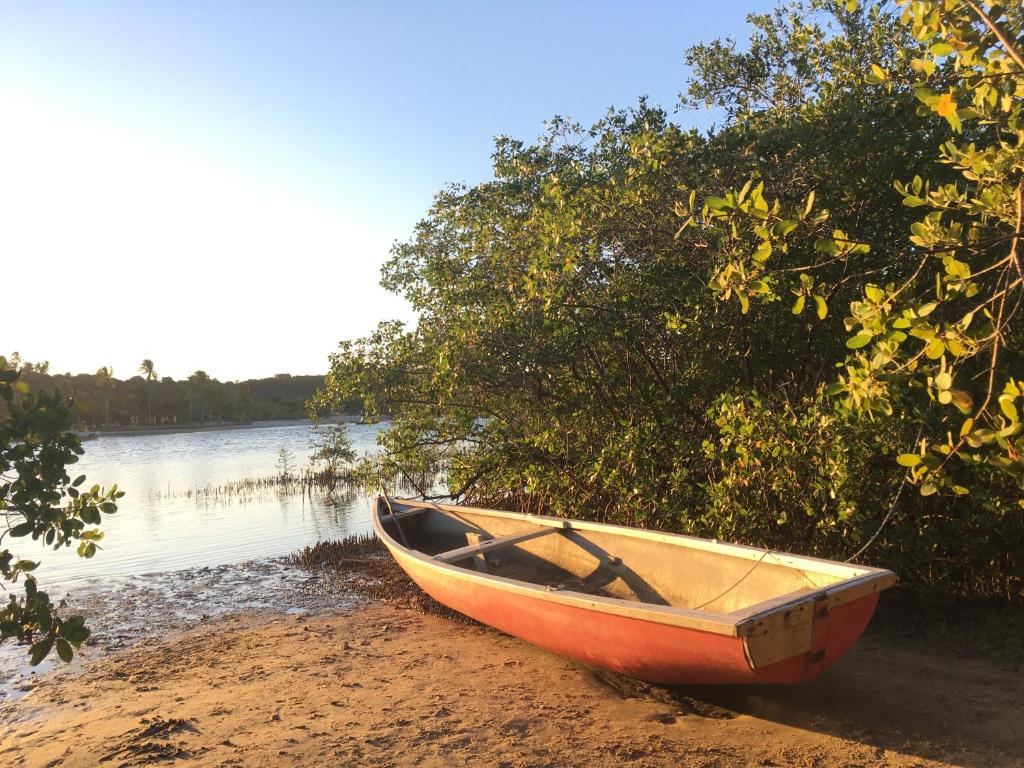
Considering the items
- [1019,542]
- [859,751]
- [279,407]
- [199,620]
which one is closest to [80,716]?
[199,620]

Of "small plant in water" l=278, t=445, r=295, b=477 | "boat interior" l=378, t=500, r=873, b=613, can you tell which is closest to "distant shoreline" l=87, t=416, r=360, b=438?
"small plant in water" l=278, t=445, r=295, b=477

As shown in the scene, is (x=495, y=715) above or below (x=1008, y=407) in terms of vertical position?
below

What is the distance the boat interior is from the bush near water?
0.68m

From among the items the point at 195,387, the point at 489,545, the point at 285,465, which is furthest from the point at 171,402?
the point at 489,545

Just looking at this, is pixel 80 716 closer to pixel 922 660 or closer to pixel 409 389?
pixel 409 389

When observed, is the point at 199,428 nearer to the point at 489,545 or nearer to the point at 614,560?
the point at 489,545

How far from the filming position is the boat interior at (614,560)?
15.7 ft

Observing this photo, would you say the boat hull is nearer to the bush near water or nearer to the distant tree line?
the bush near water

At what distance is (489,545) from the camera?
22.2 feet

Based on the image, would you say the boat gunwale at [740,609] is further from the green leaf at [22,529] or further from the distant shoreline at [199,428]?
the distant shoreline at [199,428]

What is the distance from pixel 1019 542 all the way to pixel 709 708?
2.76 meters

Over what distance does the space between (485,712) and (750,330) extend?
14.2 ft

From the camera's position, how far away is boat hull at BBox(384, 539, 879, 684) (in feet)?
12.5

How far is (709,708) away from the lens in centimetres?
444
